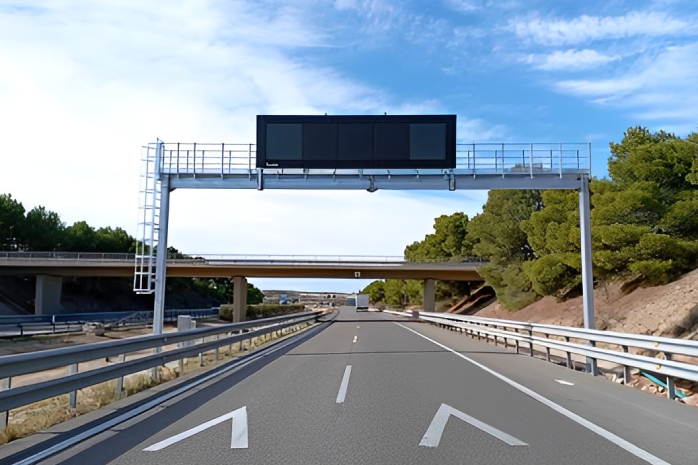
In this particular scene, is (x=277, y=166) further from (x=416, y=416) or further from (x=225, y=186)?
(x=416, y=416)

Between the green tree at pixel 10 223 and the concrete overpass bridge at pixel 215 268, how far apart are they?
46.6 feet

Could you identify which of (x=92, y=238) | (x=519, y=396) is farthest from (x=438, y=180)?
(x=92, y=238)

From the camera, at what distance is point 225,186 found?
22.5m

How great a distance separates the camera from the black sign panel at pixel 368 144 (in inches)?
858

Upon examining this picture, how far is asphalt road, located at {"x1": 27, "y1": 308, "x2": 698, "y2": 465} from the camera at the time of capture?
22.2ft

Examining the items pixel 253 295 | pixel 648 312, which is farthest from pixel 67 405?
pixel 253 295

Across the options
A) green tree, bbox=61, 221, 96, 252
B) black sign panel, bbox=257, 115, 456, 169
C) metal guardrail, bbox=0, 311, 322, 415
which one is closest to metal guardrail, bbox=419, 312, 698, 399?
black sign panel, bbox=257, 115, 456, 169

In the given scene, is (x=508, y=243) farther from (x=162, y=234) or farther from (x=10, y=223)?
(x=10, y=223)

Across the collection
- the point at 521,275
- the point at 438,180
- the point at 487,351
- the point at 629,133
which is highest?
the point at 629,133

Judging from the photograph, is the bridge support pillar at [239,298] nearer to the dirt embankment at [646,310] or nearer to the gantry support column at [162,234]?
the dirt embankment at [646,310]

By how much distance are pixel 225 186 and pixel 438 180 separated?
24.9 ft

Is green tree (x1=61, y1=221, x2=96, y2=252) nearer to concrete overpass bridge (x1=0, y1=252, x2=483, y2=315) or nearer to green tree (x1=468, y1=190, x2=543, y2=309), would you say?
concrete overpass bridge (x1=0, y1=252, x2=483, y2=315)

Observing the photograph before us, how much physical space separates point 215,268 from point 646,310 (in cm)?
4229

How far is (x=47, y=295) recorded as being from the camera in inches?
2598
